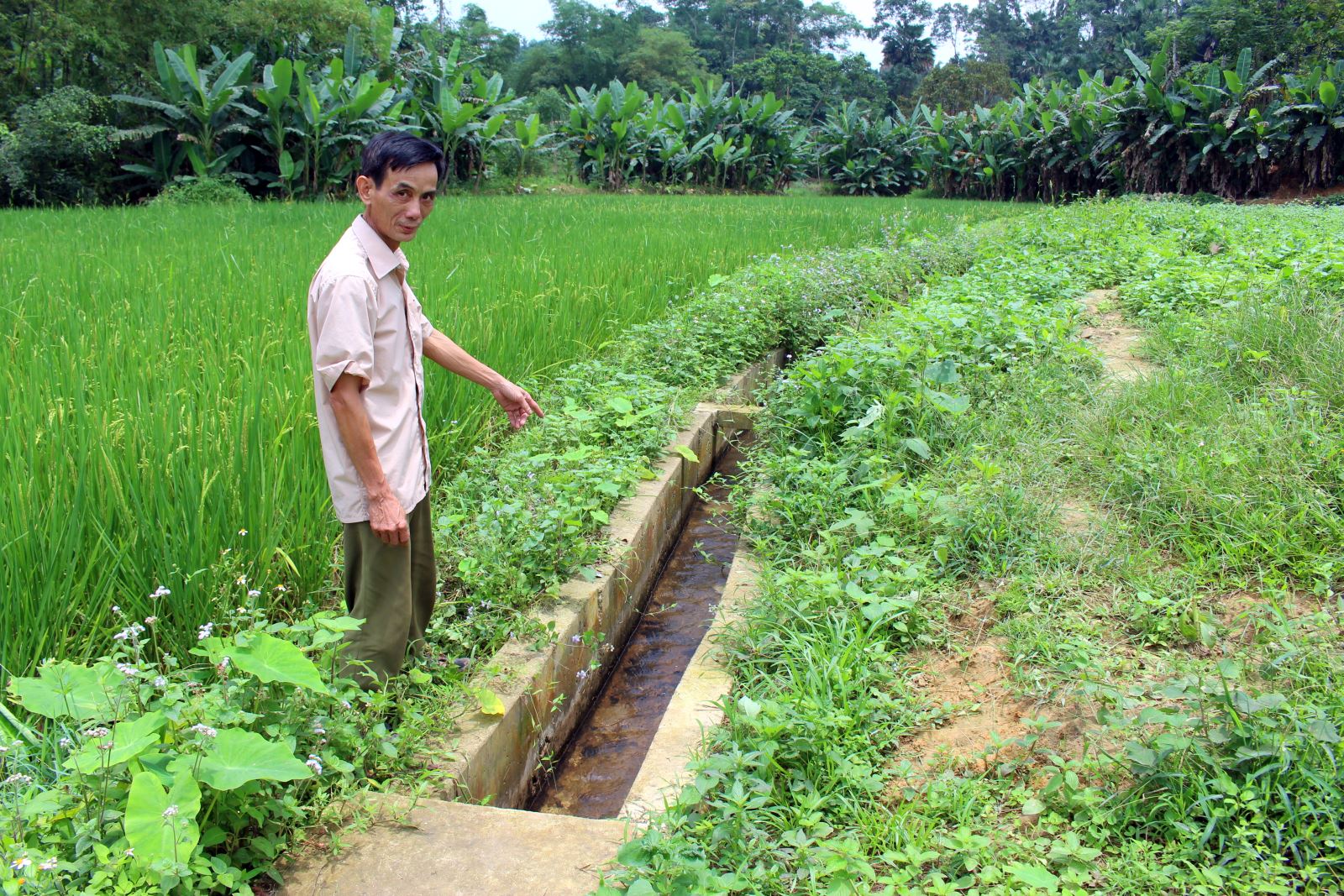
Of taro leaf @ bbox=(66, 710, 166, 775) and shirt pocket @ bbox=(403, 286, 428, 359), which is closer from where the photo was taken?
taro leaf @ bbox=(66, 710, 166, 775)

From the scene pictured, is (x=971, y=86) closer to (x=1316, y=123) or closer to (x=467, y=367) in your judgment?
(x=1316, y=123)

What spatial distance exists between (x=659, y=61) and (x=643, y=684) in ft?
136

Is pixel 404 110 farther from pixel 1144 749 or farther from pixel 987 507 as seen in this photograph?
pixel 1144 749

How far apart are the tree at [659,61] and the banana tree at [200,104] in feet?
92.0

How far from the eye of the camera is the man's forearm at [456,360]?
2387mm

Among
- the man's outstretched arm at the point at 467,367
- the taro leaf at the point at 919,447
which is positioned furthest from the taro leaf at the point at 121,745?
the taro leaf at the point at 919,447

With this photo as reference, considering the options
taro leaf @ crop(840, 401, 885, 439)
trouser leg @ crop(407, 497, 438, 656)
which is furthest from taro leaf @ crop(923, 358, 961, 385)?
trouser leg @ crop(407, 497, 438, 656)

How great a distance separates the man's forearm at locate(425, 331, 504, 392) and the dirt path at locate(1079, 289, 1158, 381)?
292 centimetres

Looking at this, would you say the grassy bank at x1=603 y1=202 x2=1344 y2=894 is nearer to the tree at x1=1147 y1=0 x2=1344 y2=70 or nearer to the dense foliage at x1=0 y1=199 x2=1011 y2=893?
the dense foliage at x1=0 y1=199 x2=1011 y2=893

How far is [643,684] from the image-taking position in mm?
3127

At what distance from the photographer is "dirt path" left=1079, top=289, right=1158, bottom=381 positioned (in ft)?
14.8

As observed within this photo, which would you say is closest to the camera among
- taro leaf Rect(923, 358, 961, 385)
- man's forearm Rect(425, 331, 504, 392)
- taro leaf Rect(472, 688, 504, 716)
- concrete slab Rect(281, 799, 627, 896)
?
concrete slab Rect(281, 799, 627, 896)

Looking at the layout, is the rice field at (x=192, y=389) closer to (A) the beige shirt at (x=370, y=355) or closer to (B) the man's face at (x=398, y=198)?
(A) the beige shirt at (x=370, y=355)

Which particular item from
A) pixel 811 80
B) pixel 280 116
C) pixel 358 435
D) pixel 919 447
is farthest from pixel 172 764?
pixel 811 80
